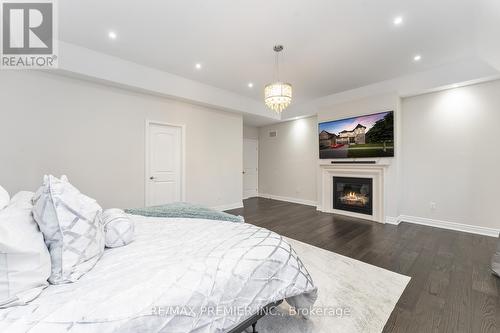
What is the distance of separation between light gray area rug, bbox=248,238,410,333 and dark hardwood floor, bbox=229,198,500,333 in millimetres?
99

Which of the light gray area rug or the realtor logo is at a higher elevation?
the realtor logo

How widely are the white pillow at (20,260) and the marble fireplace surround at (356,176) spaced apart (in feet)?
16.0

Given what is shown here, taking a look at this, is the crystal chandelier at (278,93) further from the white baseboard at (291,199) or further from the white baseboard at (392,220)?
the white baseboard at (291,199)

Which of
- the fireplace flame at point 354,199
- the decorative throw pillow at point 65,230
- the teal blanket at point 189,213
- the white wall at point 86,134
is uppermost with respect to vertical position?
the white wall at point 86,134

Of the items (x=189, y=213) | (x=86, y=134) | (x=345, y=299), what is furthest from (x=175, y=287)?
(x=86, y=134)

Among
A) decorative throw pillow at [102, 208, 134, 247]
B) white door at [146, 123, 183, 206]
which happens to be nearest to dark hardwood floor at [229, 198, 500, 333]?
white door at [146, 123, 183, 206]

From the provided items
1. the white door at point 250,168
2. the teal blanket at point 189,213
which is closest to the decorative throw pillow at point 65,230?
the teal blanket at point 189,213

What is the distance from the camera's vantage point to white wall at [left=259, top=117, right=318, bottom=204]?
5.94 metres

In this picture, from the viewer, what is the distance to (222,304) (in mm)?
1053

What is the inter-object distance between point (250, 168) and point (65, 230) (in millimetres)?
6333

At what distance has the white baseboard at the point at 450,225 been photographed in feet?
11.1

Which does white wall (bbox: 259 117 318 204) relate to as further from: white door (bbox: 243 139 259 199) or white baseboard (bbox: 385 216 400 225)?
white baseboard (bbox: 385 216 400 225)

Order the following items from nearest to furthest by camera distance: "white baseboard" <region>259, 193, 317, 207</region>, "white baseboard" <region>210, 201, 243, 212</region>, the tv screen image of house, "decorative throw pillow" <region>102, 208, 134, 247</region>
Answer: "decorative throw pillow" <region>102, 208, 134, 247</region> < the tv screen image of house < "white baseboard" <region>210, 201, 243, 212</region> < "white baseboard" <region>259, 193, 317, 207</region>

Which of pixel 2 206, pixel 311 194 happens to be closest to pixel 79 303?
pixel 2 206
